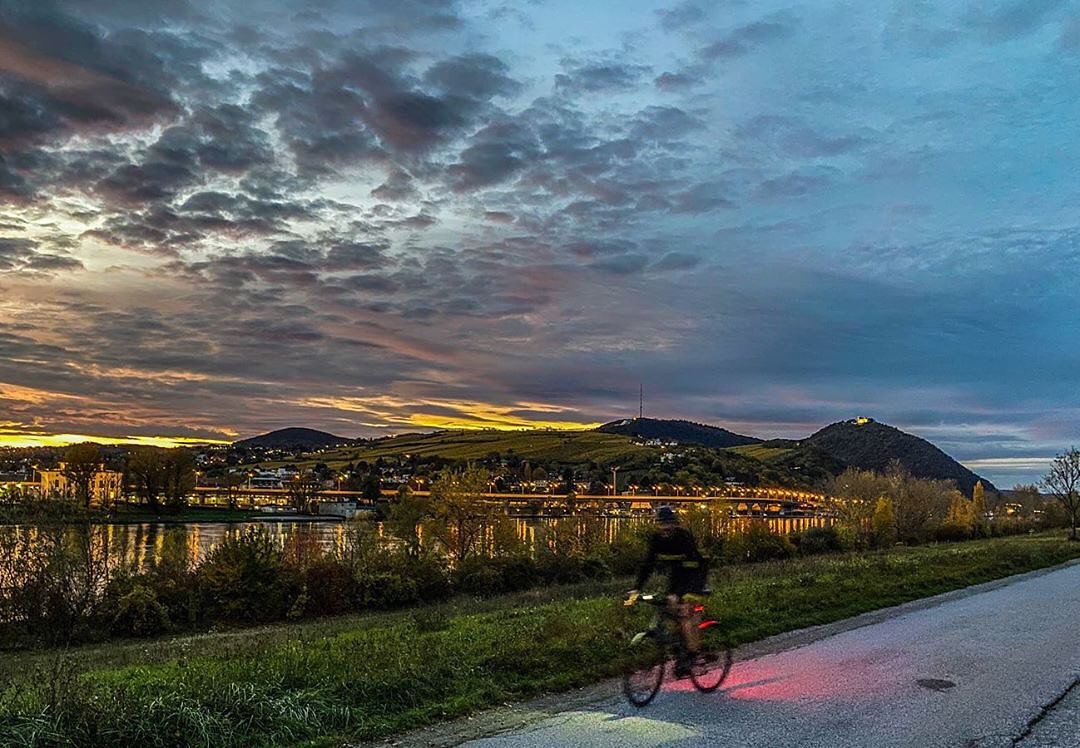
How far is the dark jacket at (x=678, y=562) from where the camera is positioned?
Result: 10.6 metres

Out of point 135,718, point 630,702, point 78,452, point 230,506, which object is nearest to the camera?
point 135,718

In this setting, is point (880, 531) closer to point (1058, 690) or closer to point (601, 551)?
point (601, 551)

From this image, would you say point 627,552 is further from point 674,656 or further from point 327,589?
point 674,656

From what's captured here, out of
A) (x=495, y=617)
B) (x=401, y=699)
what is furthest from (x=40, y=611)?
(x=401, y=699)

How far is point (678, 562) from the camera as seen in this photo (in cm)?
1059

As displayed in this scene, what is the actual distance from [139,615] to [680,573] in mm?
25747

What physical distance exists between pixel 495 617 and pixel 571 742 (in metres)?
11.2

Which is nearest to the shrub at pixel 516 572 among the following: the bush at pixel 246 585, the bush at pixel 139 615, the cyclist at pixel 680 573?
the bush at pixel 246 585

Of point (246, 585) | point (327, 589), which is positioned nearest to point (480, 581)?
point (327, 589)

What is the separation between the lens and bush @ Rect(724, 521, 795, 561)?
1943 inches

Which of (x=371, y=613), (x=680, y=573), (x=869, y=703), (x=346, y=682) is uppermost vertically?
(x=680, y=573)

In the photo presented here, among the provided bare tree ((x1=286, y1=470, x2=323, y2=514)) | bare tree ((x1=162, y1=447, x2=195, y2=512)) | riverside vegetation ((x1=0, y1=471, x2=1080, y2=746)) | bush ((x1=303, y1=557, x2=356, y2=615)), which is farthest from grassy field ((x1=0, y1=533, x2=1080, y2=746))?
bare tree ((x1=286, y1=470, x2=323, y2=514))

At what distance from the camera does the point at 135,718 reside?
821cm

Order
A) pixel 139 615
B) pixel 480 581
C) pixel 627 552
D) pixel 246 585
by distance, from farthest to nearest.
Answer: pixel 627 552, pixel 480 581, pixel 246 585, pixel 139 615
